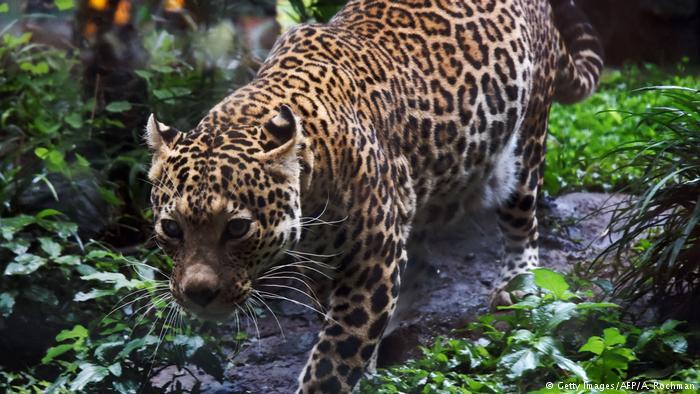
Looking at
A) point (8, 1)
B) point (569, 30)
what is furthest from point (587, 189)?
point (8, 1)

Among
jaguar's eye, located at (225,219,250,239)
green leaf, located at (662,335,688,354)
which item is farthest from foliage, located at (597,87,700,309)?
jaguar's eye, located at (225,219,250,239)

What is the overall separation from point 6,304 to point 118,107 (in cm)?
217

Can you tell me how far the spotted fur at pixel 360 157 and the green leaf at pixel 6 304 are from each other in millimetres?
1543

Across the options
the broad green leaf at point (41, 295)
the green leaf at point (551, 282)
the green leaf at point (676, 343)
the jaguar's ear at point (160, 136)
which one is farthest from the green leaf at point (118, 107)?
the green leaf at point (676, 343)

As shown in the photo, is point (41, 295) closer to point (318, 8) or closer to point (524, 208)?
point (524, 208)

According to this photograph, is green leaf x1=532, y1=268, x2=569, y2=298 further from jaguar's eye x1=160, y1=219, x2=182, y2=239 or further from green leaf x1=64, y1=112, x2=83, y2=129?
green leaf x1=64, y1=112, x2=83, y2=129

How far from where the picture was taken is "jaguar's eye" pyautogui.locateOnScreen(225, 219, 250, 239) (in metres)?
4.43

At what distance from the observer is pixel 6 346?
18.6 feet

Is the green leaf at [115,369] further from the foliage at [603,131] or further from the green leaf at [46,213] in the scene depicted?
the foliage at [603,131]

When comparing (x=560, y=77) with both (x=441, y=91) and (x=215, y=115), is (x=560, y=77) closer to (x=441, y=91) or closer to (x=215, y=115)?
(x=441, y=91)

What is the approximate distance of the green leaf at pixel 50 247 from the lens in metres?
5.99

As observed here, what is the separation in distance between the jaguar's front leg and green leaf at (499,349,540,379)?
743 millimetres

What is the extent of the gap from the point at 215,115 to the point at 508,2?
8.49ft

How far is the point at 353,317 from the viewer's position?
5.15m
